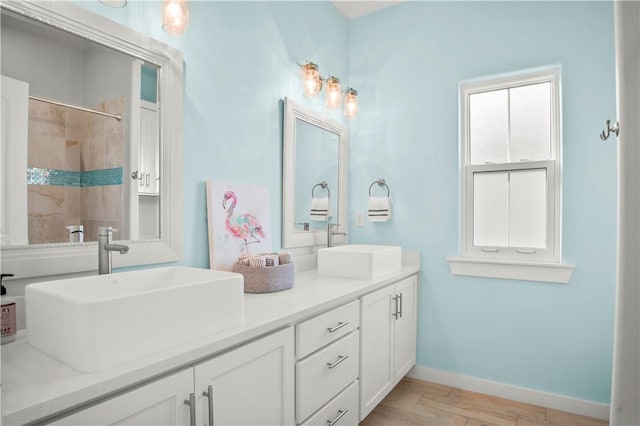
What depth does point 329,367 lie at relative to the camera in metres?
1.63

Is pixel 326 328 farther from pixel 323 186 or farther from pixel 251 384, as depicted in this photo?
pixel 323 186

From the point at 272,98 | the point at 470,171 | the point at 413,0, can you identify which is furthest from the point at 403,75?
the point at 272,98

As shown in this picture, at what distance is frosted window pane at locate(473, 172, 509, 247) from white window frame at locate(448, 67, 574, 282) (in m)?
0.03

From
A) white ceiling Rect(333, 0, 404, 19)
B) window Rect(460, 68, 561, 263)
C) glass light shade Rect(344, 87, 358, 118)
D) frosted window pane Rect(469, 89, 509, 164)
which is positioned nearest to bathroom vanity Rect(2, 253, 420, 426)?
window Rect(460, 68, 561, 263)

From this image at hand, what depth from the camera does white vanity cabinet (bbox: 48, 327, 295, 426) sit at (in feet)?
2.84

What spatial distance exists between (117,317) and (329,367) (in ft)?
3.25

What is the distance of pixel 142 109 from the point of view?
4.98 ft

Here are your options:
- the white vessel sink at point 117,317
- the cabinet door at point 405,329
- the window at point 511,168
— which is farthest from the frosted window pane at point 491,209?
the white vessel sink at point 117,317

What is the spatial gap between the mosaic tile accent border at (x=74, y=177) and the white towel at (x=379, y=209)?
1810 mm

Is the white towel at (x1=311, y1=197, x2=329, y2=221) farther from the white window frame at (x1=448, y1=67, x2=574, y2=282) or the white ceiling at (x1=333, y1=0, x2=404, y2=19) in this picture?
the white ceiling at (x1=333, y1=0, x2=404, y2=19)

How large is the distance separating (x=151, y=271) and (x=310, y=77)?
58.9 inches

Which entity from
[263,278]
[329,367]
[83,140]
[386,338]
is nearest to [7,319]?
[83,140]

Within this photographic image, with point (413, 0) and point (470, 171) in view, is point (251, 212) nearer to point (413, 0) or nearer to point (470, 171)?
point (470, 171)

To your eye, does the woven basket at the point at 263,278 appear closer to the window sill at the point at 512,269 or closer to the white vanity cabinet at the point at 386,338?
the white vanity cabinet at the point at 386,338
